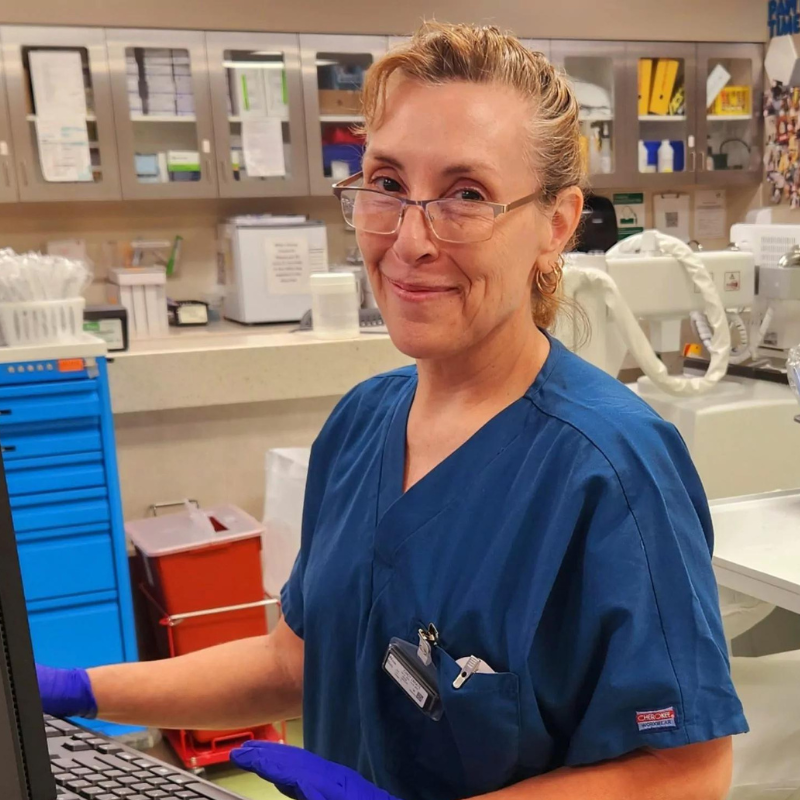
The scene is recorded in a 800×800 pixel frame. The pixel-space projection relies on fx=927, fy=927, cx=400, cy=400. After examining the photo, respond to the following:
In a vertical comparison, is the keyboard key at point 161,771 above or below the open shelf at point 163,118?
below

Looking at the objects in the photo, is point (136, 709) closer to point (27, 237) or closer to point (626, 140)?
point (27, 237)

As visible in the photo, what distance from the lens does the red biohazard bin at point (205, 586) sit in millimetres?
2547

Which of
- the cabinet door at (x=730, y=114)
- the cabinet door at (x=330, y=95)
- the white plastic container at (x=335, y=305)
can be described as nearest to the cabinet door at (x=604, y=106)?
the cabinet door at (x=730, y=114)

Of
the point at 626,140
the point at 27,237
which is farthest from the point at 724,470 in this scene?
the point at 27,237

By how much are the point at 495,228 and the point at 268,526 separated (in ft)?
6.41

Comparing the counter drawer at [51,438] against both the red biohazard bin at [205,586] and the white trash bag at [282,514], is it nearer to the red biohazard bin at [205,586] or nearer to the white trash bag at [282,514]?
the red biohazard bin at [205,586]

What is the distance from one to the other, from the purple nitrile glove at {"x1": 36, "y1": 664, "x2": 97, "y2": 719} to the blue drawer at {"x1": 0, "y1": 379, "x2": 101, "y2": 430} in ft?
4.73

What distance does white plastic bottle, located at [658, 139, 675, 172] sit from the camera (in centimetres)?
462

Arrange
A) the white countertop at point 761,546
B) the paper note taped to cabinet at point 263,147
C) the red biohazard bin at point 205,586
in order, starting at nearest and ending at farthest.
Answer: the white countertop at point 761,546 < the red biohazard bin at point 205,586 < the paper note taped to cabinet at point 263,147

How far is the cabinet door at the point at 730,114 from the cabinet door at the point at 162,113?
2.49 m

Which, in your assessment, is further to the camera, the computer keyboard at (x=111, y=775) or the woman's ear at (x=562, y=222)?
the woman's ear at (x=562, y=222)

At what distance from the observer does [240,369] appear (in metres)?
2.92

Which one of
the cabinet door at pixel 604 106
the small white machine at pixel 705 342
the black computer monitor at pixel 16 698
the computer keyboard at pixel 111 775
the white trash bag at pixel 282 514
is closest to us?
the black computer monitor at pixel 16 698

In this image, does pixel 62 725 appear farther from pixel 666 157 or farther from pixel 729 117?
pixel 729 117
